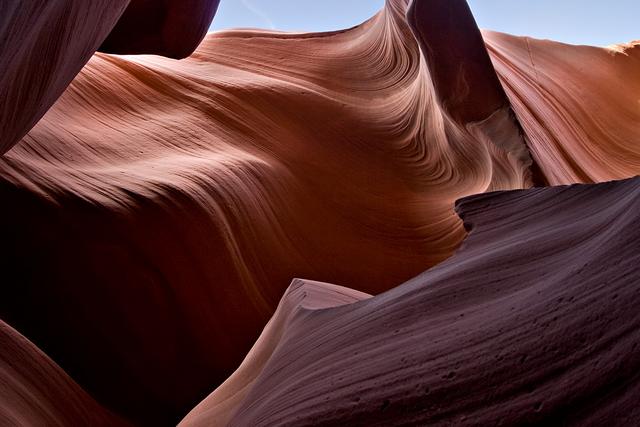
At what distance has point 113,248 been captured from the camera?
1256mm

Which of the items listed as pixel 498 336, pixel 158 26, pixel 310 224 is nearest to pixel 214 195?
pixel 310 224

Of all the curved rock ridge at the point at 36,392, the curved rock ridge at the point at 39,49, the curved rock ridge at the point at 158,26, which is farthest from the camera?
the curved rock ridge at the point at 158,26

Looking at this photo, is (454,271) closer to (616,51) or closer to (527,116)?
(527,116)

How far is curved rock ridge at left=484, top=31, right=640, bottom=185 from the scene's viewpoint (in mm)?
1868

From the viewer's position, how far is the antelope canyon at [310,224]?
46 cm

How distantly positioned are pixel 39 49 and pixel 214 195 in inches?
24.8

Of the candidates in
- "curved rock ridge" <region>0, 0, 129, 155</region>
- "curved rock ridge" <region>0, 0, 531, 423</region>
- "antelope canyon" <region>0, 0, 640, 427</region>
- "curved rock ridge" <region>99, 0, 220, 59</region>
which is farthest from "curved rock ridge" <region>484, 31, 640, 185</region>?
"curved rock ridge" <region>0, 0, 129, 155</region>

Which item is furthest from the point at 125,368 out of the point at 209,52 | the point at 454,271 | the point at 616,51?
the point at 616,51

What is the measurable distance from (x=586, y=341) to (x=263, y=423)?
0.28 m

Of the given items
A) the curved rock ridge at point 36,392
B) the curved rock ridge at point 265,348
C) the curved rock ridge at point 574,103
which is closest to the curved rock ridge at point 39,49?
the curved rock ridge at point 36,392

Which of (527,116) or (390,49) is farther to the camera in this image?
(390,49)

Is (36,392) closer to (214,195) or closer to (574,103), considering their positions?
(214,195)

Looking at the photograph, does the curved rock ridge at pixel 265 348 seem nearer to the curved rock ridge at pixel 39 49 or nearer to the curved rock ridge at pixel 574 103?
the curved rock ridge at pixel 39 49

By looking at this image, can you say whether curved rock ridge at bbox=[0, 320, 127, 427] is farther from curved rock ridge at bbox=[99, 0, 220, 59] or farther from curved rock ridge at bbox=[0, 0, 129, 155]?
curved rock ridge at bbox=[99, 0, 220, 59]
